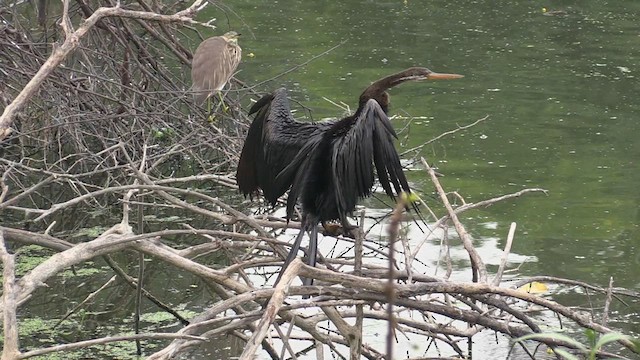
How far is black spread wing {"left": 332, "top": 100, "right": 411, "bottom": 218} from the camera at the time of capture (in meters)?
3.35

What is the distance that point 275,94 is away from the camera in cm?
412

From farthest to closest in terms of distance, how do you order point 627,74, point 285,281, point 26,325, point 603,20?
point 603,20 → point 627,74 → point 26,325 → point 285,281

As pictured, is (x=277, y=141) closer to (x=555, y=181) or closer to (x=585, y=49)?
(x=555, y=181)

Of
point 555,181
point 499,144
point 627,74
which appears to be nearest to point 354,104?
point 499,144

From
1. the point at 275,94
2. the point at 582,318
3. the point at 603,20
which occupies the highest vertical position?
the point at 275,94

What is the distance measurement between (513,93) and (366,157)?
18.8 ft

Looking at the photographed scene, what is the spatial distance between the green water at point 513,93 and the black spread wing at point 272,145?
1541mm

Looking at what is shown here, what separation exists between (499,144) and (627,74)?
7.56ft

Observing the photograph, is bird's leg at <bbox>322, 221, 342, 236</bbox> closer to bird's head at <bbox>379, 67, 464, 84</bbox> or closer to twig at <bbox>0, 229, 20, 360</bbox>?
bird's head at <bbox>379, 67, 464, 84</bbox>

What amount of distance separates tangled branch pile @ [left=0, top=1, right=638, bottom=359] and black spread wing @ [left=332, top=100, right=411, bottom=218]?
5.1 inches

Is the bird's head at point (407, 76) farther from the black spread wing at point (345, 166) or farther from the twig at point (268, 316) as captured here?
the twig at point (268, 316)

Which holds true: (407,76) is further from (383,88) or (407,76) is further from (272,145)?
(272,145)

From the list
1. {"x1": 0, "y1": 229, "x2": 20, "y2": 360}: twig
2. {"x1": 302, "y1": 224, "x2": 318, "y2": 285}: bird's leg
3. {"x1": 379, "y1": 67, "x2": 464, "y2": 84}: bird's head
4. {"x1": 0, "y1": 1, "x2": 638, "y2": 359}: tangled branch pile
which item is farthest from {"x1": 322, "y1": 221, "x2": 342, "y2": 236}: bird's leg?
{"x1": 0, "y1": 229, "x2": 20, "y2": 360}: twig

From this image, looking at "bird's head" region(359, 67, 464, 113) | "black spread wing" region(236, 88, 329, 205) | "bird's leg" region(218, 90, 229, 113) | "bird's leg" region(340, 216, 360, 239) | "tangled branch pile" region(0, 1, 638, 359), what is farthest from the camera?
"bird's leg" region(218, 90, 229, 113)
